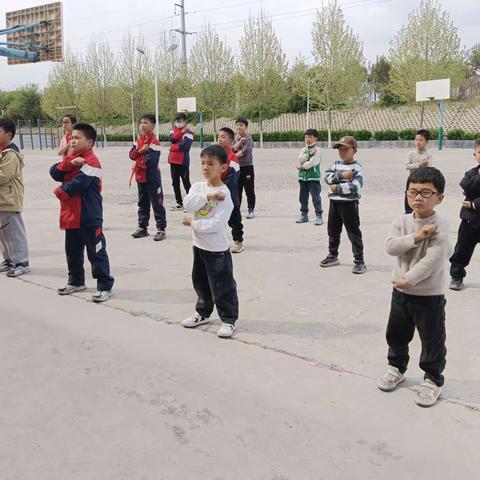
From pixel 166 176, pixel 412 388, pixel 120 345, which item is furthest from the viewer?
pixel 166 176

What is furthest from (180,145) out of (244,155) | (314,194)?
(314,194)

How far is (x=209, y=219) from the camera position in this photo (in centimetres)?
409

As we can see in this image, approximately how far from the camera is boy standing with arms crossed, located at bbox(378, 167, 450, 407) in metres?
2.97

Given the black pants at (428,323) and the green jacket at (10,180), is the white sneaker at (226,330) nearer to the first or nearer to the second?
the black pants at (428,323)

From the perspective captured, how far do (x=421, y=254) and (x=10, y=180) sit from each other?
4662 mm

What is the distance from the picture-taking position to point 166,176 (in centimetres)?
1639

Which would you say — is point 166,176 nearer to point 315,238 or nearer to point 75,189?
point 315,238

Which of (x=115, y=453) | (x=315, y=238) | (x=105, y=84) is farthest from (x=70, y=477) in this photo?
(x=105, y=84)

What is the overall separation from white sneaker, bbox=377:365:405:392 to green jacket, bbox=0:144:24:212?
4.48m

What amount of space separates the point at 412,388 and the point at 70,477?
76.6 inches

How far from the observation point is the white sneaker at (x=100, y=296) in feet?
16.4

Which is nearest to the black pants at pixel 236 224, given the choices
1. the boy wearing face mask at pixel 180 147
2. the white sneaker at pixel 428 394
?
the boy wearing face mask at pixel 180 147

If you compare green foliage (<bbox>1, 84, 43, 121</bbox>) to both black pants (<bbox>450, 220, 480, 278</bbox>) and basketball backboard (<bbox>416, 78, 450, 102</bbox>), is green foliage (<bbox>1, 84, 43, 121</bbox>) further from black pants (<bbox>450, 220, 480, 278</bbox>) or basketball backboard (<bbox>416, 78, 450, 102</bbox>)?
black pants (<bbox>450, 220, 480, 278</bbox>)

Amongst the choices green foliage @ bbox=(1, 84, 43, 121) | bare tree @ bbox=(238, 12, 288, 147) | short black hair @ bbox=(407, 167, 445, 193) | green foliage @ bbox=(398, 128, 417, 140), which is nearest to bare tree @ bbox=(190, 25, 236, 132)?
bare tree @ bbox=(238, 12, 288, 147)
